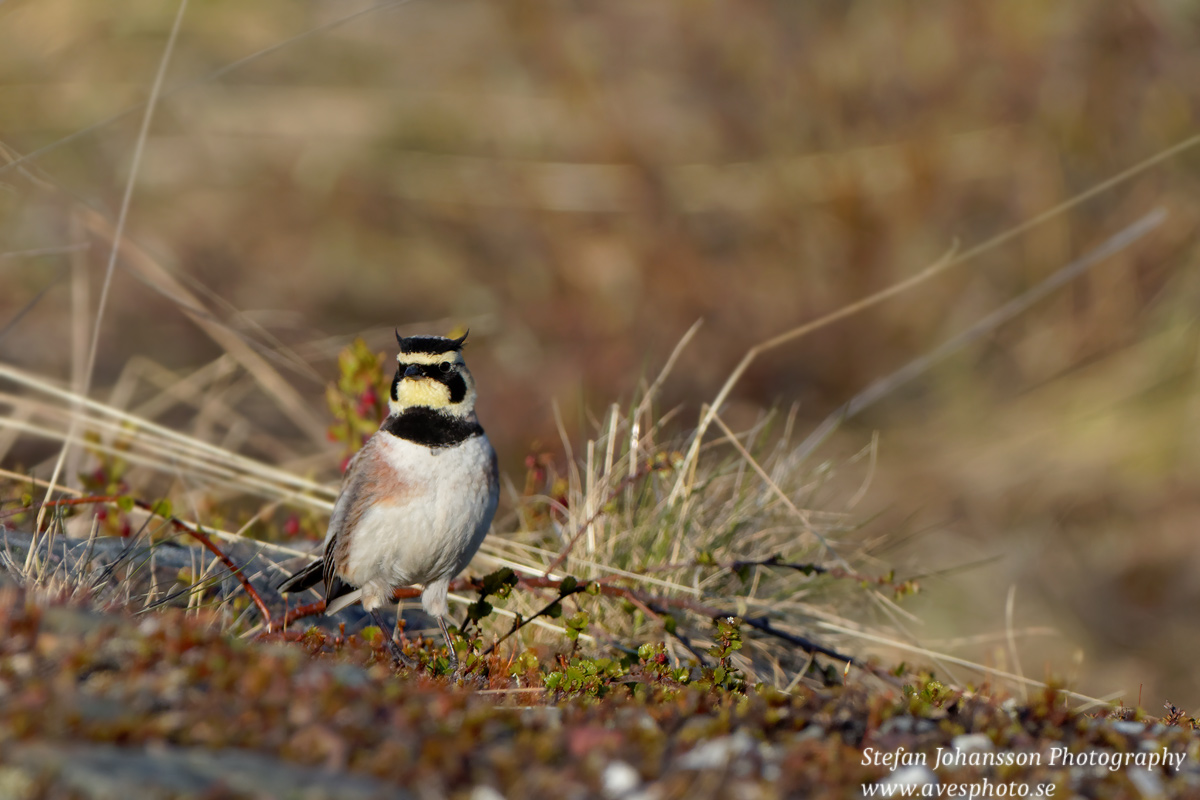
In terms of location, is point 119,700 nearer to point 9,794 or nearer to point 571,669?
point 9,794

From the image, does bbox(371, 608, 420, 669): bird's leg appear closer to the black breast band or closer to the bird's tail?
the bird's tail

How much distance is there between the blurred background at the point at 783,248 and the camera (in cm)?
833

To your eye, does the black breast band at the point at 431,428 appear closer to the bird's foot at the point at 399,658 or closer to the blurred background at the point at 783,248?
the bird's foot at the point at 399,658

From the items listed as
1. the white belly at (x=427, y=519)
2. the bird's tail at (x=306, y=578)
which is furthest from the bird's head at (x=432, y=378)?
the bird's tail at (x=306, y=578)

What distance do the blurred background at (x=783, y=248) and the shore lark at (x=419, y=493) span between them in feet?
7.21

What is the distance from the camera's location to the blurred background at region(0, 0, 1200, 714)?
833 cm

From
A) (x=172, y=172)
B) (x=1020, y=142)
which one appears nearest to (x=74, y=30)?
(x=172, y=172)

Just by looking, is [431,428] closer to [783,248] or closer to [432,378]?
[432,378]

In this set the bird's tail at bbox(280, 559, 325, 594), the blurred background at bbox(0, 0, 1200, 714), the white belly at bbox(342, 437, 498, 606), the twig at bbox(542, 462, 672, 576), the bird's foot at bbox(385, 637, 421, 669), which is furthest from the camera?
the blurred background at bbox(0, 0, 1200, 714)

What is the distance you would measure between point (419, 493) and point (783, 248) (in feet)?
19.0

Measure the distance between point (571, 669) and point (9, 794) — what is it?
175 cm

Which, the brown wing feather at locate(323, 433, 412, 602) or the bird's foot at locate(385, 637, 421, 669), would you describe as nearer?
the bird's foot at locate(385, 637, 421, 669)

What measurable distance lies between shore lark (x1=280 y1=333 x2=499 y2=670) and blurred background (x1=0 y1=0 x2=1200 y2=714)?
220cm

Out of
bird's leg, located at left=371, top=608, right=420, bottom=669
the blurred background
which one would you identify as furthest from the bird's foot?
the blurred background
